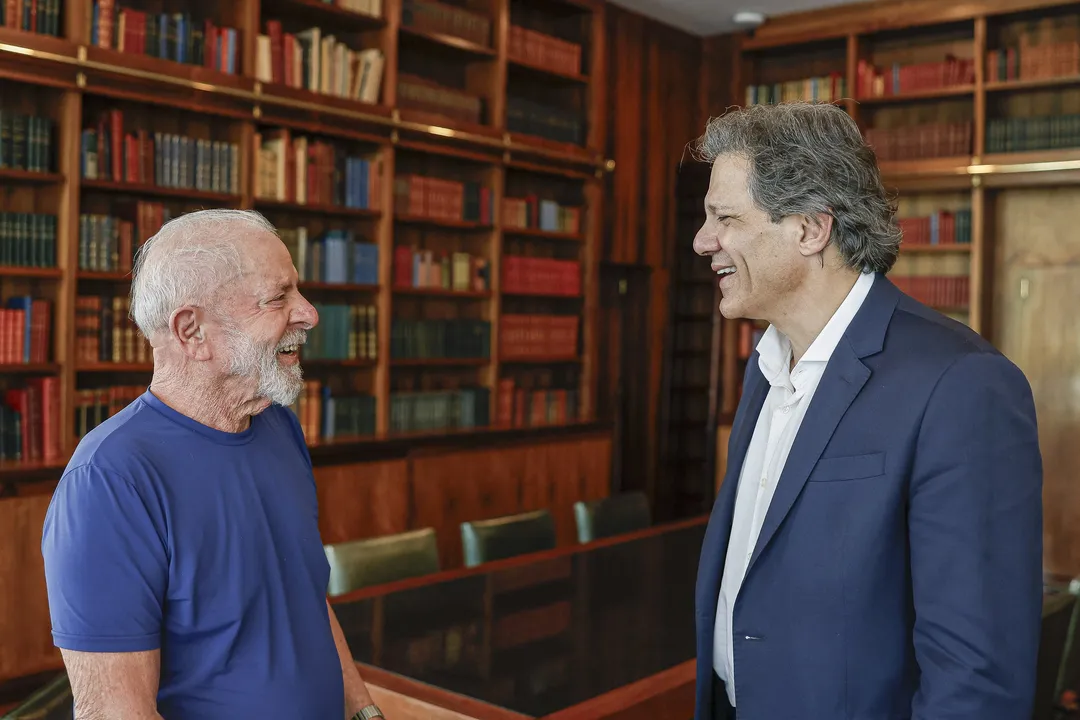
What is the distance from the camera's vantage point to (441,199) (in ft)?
18.9

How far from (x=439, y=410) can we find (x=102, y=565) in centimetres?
443

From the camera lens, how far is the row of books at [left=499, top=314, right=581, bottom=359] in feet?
20.5

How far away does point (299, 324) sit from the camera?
168 cm

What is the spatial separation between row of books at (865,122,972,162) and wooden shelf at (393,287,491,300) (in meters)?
2.69

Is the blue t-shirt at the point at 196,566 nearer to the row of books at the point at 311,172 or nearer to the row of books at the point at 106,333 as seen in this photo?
the row of books at the point at 106,333

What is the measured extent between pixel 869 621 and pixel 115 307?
381cm

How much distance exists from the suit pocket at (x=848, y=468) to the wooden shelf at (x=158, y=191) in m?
3.69

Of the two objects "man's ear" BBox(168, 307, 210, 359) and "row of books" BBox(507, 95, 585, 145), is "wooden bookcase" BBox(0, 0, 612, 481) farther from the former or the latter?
"man's ear" BBox(168, 307, 210, 359)

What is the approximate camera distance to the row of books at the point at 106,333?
429cm

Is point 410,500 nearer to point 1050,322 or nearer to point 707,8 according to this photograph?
point 707,8

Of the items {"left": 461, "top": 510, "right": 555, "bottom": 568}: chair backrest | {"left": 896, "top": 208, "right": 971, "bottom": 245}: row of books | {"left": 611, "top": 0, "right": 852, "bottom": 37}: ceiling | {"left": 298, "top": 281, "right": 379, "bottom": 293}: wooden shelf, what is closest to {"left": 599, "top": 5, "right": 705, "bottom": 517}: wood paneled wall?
{"left": 611, "top": 0, "right": 852, "bottom": 37}: ceiling

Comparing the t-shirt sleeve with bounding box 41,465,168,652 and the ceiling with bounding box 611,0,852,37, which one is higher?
the ceiling with bounding box 611,0,852,37

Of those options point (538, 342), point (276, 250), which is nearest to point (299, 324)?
point (276, 250)

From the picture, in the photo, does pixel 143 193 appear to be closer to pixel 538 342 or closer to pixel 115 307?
pixel 115 307
